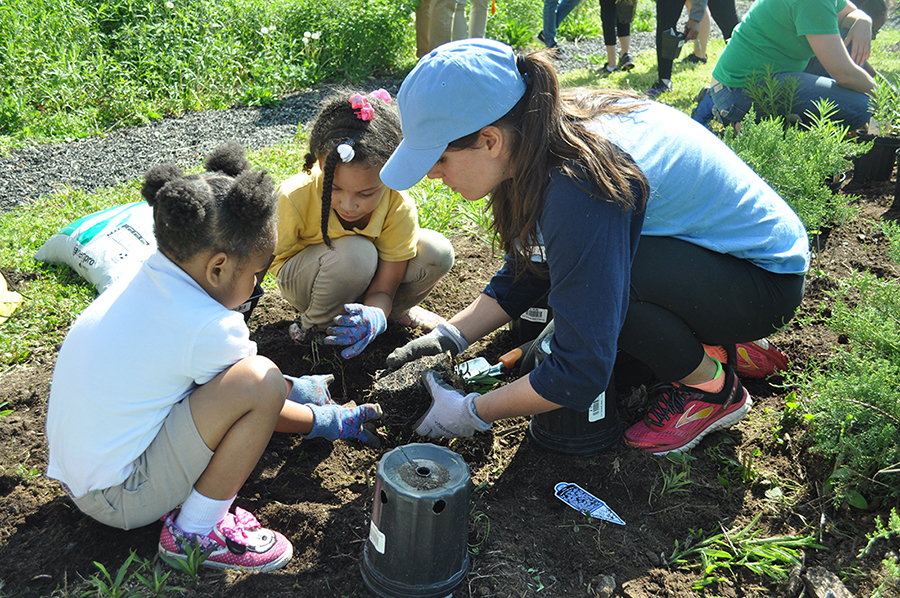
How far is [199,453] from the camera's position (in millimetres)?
1652

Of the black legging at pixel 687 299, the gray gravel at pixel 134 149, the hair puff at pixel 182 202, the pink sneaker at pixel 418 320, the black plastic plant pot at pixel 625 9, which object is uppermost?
the hair puff at pixel 182 202

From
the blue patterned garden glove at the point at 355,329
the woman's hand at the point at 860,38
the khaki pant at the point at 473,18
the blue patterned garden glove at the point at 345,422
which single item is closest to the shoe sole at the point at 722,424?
the blue patterned garden glove at the point at 345,422

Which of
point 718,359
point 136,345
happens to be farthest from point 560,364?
point 136,345

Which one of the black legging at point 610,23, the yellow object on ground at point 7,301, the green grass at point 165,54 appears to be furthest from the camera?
the black legging at point 610,23

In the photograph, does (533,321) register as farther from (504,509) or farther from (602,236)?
(602,236)

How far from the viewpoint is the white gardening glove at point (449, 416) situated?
2.03 m

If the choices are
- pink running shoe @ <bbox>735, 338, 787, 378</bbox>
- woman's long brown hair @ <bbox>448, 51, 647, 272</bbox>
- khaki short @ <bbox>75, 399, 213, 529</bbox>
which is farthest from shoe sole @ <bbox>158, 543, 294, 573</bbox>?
pink running shoe @ <bbox>735, 338, 787, 378</bbox>

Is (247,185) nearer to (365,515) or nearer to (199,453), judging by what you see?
(199,453)

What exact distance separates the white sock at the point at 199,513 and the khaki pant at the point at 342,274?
1087 mm

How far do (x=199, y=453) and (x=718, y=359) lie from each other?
1742mm

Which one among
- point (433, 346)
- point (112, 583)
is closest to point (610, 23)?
point (433, 346)

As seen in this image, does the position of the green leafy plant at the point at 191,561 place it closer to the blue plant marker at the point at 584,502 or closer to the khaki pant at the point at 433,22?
the blue plant marker at the point at 584,502

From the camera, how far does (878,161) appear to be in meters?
3.84

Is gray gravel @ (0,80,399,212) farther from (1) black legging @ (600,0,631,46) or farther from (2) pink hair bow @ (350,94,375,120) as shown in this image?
(1) black legging @ (600,0,631,46)
